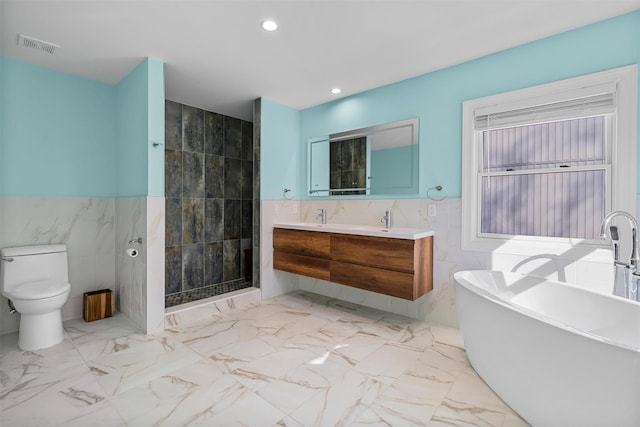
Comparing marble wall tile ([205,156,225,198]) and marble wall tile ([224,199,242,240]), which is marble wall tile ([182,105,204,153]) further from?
marble wall tile ([224,199,242,240])

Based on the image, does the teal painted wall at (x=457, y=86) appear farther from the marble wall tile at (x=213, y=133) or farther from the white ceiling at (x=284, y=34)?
the marble wall tile at (x=213, y=133)

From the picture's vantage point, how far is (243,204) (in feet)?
14.8

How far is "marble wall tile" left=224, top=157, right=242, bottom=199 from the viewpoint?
4.29m

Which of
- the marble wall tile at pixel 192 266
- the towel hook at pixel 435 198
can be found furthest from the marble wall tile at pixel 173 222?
the towel hook at pixel 435 198

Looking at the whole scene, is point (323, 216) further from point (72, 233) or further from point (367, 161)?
point (72, 233)

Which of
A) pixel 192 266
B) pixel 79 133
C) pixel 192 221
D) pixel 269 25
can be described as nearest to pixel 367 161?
pixel 269 25

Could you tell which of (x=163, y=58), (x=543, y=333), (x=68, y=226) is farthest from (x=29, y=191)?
(x=543, y=333)

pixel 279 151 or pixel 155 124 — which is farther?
pixel 279 151

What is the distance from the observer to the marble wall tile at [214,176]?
13.4 feet

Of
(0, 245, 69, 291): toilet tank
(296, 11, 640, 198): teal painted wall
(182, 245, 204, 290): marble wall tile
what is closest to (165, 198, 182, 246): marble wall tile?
(182, 245, 204, 290): marble wall tile

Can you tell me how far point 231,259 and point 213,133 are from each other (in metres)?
1.77

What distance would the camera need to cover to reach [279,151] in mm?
3811

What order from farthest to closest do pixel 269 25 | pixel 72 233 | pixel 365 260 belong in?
1. pixel 72 233
2. pixel 365 260
3. pixel 269 25

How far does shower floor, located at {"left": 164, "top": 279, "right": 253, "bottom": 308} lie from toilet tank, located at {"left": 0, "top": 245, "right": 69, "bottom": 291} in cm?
101
